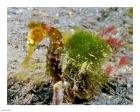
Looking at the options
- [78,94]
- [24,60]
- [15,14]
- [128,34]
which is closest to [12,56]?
[24,60]

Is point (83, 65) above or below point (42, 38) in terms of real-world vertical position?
below

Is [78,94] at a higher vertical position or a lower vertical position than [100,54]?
lower

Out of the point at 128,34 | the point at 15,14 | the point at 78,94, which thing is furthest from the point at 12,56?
the point at 128,34

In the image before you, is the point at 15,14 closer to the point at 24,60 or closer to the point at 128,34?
the point at 24,60

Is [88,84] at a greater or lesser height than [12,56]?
lesser

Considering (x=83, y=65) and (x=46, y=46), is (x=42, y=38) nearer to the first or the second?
(x=46, y=46)

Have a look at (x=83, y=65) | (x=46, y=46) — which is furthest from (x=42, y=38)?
(x=83, y=65)

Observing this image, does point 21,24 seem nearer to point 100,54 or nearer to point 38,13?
point 38,13
